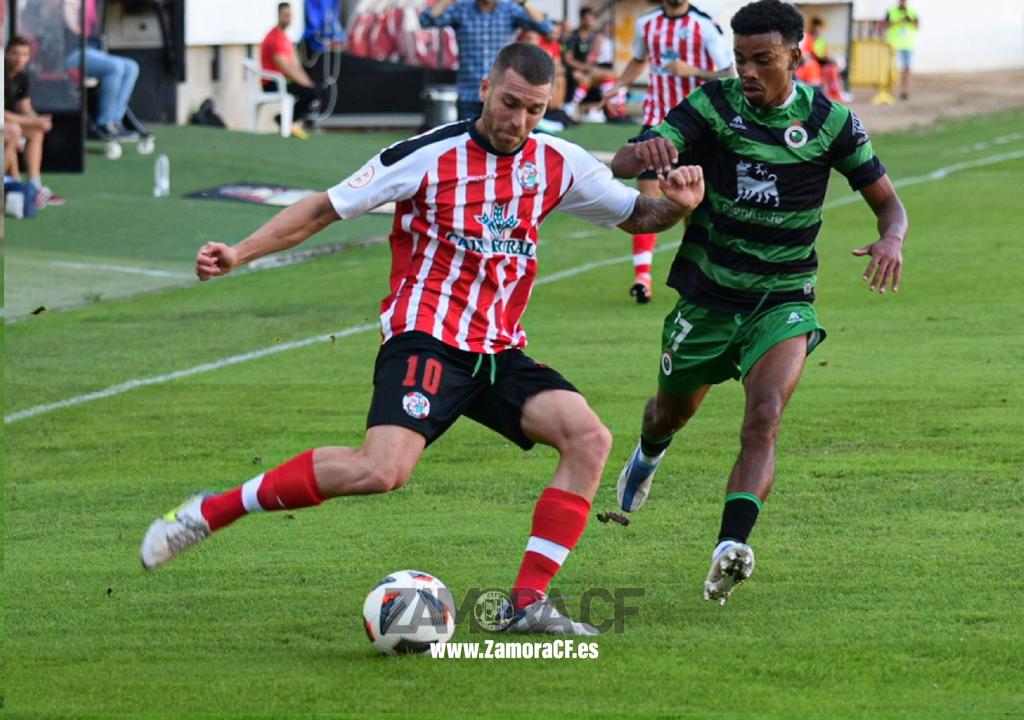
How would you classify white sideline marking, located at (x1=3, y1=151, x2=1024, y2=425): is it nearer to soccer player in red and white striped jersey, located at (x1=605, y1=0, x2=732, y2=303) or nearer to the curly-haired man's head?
soccer player in red and white striped jersey, located at (x1=605, y1=0, x2=732, y2=303)

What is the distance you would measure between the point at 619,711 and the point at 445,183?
77.1 inches

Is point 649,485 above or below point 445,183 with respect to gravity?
below

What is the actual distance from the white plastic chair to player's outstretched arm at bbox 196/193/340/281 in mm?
21754

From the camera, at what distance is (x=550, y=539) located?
20.9ft

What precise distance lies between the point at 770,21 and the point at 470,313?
172 centimetres

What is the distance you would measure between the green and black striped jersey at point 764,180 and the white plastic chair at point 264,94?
826 inches

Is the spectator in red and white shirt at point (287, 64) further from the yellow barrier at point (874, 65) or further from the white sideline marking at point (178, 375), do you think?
the yellow barrier at point (874, 65)

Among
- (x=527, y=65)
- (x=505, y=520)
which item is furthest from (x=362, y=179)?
(x=505, y=520)

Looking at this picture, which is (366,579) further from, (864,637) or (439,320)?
(864,637)

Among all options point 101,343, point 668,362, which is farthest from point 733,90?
point 101,343

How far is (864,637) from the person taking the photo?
6.11 meters

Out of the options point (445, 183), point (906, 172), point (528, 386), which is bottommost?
point (906, 172)

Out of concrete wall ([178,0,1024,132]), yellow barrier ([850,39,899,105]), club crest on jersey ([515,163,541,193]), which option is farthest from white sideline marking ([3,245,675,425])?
yellow barrier ([850,39,899,105])

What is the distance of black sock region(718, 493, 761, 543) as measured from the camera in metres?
6.52
